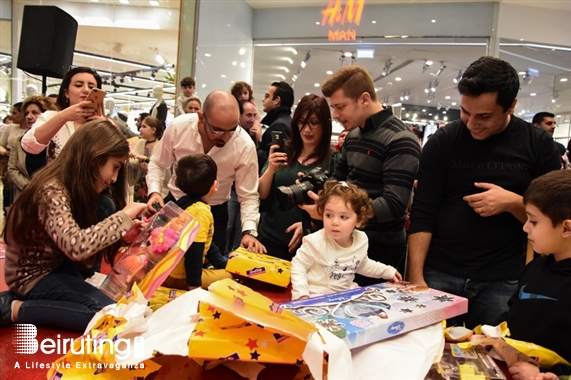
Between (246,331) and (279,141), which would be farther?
(279,141)

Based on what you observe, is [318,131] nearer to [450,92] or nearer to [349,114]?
[349,114]

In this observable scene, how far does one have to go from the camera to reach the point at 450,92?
9211 mm

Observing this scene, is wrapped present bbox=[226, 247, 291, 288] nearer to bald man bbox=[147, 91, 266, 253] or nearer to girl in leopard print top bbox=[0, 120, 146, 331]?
girl in leopard print top bbox=[0, 120, 146, 331]

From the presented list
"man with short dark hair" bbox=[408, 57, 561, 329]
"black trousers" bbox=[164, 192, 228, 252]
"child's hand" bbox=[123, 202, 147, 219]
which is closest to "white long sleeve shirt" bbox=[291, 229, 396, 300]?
"man with short dark hair" bbox=[408, 57, 561, 329]

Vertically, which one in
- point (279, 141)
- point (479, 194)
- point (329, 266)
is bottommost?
point (329, 266)

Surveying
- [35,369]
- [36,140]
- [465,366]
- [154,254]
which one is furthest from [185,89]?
[465,366]

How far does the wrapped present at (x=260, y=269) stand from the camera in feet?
5.08

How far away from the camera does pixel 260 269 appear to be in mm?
1565

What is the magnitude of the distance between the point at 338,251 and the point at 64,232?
92cm

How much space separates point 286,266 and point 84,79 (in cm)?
162

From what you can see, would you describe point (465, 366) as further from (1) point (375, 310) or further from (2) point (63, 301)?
(2) point (63, 301)

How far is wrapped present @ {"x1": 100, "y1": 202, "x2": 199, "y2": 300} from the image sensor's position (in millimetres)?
1093

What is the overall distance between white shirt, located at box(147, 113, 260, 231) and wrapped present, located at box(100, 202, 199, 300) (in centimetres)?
95

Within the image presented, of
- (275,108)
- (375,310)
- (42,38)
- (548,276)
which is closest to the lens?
(375,310)
